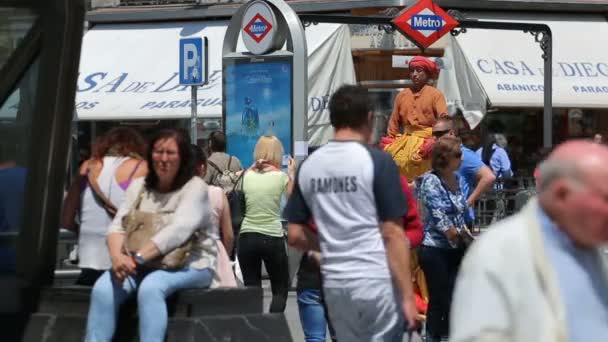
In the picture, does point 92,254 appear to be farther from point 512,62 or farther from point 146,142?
point 512,62

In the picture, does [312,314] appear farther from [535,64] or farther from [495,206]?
[535,64]

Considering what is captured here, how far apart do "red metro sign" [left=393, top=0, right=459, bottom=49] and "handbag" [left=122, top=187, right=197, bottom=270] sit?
9.36 metres

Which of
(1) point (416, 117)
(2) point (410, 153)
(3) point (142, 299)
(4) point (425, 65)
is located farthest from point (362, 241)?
(4) point (425, 65)

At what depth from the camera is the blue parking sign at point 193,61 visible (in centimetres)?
1698

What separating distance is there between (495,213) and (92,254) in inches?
330

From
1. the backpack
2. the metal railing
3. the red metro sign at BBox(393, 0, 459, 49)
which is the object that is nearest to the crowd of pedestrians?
the backpack

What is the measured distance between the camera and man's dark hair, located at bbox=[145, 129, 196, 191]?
773 centimetres

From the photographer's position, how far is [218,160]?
1389 cm

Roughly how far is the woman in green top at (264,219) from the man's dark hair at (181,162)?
145 inches

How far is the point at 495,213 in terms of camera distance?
15.9m

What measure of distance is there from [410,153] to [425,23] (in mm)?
4725

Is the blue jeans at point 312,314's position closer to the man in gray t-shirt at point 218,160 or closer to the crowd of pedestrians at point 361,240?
the crowd of pedestrians at point 361,240

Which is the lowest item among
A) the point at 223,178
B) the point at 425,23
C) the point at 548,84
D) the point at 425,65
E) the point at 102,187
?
the point at 102,187

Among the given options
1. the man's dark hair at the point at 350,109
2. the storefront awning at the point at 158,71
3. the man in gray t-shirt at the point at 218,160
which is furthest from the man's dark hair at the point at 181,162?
the storefront awning at the point at 158,71
